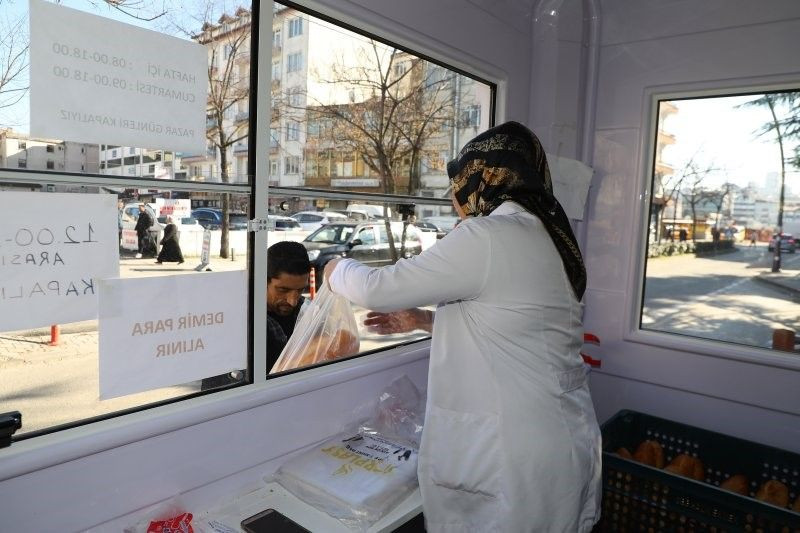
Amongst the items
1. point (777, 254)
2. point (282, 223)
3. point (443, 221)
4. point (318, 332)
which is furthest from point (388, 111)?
point (777, 254)

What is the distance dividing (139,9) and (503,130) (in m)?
0.88

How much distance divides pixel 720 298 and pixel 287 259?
194 cm

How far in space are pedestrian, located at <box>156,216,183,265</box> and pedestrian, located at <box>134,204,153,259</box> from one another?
4 cm

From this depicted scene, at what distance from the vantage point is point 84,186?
3.68 feet

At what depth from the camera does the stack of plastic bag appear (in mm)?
1308

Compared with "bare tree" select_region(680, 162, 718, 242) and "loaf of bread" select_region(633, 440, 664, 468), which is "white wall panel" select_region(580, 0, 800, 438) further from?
"loaf of bread" select_region(633, 440, 664, 468)

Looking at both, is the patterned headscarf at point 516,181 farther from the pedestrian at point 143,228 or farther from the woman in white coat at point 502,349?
the pedestrian at point 143,228

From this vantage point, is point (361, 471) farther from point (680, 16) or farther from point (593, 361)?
point (680, 16)

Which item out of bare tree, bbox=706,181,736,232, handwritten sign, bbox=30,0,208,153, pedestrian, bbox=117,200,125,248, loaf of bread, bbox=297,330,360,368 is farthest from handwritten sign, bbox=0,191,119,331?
bare tree, bbox=706,181,736,232

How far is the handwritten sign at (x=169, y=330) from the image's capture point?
3.90ft

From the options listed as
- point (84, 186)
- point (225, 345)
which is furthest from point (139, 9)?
point (225, 345)

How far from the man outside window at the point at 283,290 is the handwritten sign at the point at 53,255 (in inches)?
16.4

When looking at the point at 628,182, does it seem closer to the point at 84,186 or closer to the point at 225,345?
the point at 225,345

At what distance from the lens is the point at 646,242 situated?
2432mm
